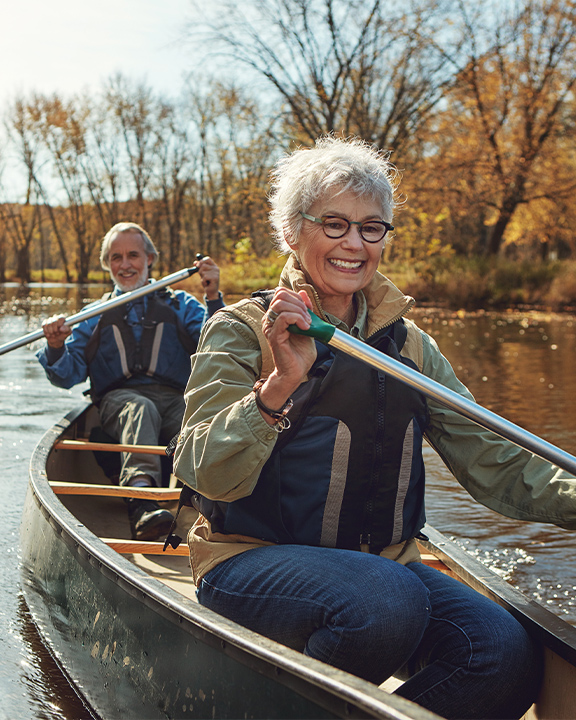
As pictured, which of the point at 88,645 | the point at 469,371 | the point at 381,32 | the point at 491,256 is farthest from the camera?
the point at 491,256

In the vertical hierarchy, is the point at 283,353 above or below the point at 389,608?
above

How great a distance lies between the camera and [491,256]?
18219 millimetres

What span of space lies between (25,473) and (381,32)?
12.6 meters

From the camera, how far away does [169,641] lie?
5.69ft

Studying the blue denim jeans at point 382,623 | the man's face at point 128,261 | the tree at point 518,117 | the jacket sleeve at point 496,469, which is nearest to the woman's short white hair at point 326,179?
the jacket sleeve at point 496,469

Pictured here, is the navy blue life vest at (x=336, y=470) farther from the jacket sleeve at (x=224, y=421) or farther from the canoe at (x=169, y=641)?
the canoe at (x=169, y=641)

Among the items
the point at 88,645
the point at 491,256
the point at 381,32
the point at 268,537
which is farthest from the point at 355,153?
the point at 491,256

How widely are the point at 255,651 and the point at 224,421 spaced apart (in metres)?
0.43

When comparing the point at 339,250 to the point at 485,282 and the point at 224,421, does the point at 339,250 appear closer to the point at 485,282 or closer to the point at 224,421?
the point at 224,421

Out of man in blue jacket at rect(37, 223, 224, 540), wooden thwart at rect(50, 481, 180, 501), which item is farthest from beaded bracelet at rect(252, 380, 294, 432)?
man in blue jacket at rect(37, 223, 224, 540)

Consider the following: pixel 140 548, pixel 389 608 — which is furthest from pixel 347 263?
pixel 140 548

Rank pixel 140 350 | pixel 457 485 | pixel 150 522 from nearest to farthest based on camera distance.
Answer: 1. pixel 150 522
2. pixel 140 350
3. pixel 457 485

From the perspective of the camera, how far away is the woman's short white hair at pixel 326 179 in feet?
5.73

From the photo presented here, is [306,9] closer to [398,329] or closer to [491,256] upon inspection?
[491,256]
